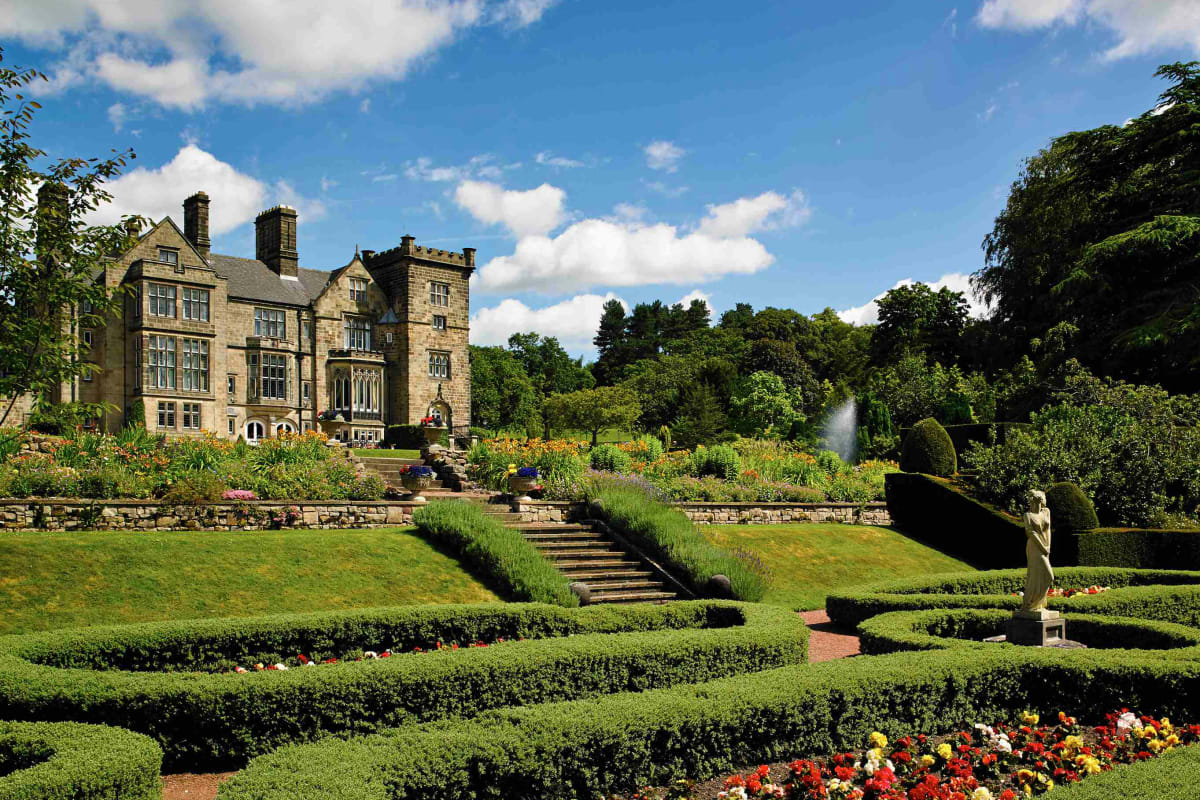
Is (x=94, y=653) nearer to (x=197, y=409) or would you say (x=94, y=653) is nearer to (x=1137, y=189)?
(x=197, y=409)

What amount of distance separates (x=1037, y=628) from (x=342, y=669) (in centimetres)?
680

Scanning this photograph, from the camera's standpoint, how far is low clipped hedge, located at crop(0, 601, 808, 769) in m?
6.38

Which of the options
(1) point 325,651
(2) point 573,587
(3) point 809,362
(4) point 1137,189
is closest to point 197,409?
(2) point 573,587

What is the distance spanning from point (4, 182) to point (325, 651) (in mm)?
5797

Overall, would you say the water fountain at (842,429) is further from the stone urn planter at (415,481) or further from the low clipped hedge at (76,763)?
the low clipped hedge at (76,763)

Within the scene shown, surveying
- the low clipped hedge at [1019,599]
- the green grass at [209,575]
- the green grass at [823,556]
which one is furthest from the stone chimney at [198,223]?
the low clipped hedge at [1019,599]

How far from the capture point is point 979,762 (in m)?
6.11

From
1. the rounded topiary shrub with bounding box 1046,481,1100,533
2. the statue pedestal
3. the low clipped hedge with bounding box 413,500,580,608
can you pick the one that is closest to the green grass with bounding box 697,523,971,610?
the rounded topiary shrub with bounding box 1046,481,1100,533

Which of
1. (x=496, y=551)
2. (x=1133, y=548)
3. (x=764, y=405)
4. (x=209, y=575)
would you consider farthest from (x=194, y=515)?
(x=764, y=405)

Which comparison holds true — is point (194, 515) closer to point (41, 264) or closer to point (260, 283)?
point (41, 264)

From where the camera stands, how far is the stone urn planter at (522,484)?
17.3 m

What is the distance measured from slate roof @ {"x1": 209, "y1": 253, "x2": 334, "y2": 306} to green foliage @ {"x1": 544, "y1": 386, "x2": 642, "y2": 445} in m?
19.6

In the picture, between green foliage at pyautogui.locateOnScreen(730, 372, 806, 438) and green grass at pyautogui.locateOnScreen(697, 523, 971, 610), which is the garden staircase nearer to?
green grass at pyautogui.locateOnScreen(697, 523, 971, 610)

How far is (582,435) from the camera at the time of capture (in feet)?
195
